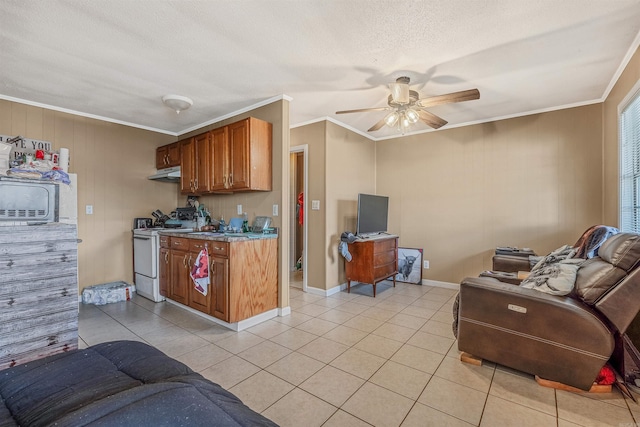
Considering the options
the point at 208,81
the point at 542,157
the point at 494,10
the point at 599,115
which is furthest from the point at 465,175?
the point at 208,81

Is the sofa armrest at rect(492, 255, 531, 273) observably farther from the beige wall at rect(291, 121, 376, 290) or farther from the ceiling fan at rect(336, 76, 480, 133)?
the beige wall at rect(291, 121, 376, 290)

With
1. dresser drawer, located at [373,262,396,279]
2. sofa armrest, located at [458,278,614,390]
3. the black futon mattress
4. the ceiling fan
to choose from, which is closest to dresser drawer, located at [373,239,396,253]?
dresser drawer, located at [373,262,396,279]

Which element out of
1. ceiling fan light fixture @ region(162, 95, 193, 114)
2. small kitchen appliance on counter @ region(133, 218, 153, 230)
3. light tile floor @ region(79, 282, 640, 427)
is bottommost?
light tile floor @ region(79, 282, 640, 427)

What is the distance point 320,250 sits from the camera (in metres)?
4.14

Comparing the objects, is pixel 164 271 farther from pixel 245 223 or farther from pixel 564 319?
pixel 564 319

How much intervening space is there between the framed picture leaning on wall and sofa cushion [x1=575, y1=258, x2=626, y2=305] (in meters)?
2.63

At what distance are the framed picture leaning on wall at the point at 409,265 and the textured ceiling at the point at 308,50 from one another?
7.56 ft

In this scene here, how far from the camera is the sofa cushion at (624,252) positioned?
5.65ft

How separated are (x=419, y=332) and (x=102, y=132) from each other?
4.59 metres

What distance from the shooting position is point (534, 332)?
6.43ft

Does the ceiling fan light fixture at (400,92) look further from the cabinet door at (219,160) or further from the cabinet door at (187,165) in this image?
the cabinet door at (187,165)

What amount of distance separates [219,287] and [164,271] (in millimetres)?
1174

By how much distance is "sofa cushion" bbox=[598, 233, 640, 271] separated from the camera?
5.65 ft

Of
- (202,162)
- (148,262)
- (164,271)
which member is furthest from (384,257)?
(148,262)
